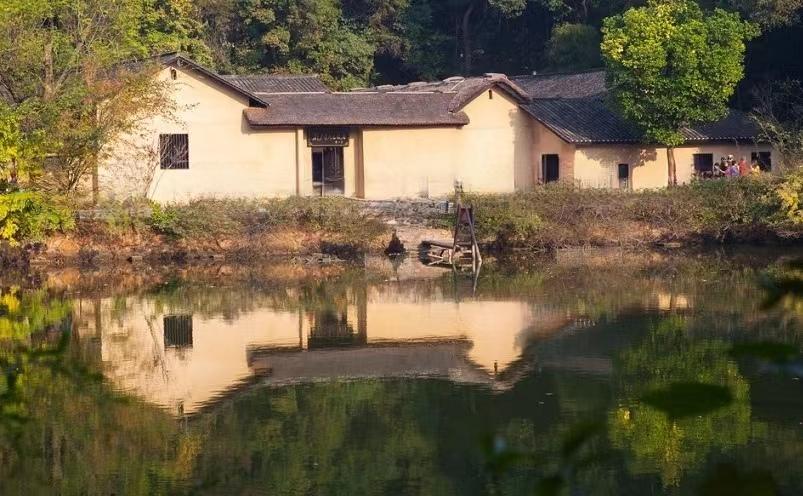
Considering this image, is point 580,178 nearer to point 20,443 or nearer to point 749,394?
point 749,394

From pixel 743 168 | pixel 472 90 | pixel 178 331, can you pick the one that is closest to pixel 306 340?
pixel 178 331

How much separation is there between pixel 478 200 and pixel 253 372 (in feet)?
41.7

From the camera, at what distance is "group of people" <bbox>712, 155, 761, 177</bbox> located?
3020 cm

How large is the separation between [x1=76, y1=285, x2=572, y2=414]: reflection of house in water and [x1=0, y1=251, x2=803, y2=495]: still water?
0.06m

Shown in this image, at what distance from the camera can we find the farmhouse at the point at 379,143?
97.5ft

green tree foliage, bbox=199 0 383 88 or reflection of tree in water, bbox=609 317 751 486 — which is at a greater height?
green tree foliage, bbox=199 0 383 88

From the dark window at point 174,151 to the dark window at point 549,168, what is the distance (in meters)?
8.92

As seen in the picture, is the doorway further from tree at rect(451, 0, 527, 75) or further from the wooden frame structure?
tree at rect(451, 0, 527, 75)

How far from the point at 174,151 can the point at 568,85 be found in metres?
12.0

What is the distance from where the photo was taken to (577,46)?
41594 millimetres

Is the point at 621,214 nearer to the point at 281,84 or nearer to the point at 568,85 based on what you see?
the point at 568,85

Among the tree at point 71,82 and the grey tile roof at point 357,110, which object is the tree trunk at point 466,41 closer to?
the grey tile roof at point 357,110

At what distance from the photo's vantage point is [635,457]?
37.9 feet

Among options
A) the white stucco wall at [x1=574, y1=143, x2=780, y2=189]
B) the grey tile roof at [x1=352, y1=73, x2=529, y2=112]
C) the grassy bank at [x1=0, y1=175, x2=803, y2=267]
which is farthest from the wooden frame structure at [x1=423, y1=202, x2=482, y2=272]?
the grey tile roof at [x1=352, y1=73, x2=529, y2=112]
